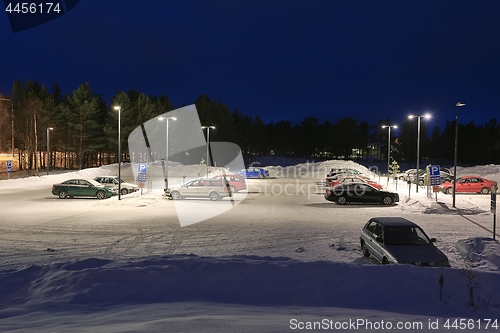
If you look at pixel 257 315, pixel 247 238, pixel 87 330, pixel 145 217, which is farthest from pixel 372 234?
pixel 145 217

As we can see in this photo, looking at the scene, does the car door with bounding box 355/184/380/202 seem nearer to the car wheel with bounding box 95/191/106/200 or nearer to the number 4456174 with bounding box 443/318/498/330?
the car wheel with bounding box 95/191/106/200

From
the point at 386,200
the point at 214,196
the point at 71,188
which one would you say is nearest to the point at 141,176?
the point at 71,188

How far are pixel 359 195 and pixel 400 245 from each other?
46.3ft

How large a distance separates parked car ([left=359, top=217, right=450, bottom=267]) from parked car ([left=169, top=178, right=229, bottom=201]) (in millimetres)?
15301

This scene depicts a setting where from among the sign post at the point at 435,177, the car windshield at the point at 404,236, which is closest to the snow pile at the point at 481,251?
the car windshield at the point at 404,236

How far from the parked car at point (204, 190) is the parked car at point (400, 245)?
15.3 m

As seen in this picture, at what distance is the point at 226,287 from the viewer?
7.64 meters

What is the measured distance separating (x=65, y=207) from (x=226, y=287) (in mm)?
17660

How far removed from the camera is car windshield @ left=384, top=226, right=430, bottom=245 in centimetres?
1035

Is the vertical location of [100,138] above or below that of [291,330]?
above

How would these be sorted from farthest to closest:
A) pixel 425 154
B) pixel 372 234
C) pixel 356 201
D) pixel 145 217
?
pixel 425 154
pixel 356 201
pixel 145 217
pixel 372 234

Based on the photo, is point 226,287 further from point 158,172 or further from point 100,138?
point 100,138

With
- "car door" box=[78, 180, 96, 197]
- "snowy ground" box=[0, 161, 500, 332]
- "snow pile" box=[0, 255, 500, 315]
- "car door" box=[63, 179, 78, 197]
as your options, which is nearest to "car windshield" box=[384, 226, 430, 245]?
"snowy ground" box=[0, 161, 500, 332]

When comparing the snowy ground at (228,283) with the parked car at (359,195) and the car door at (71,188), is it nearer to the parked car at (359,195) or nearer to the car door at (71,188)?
the parked car at (359,195)
